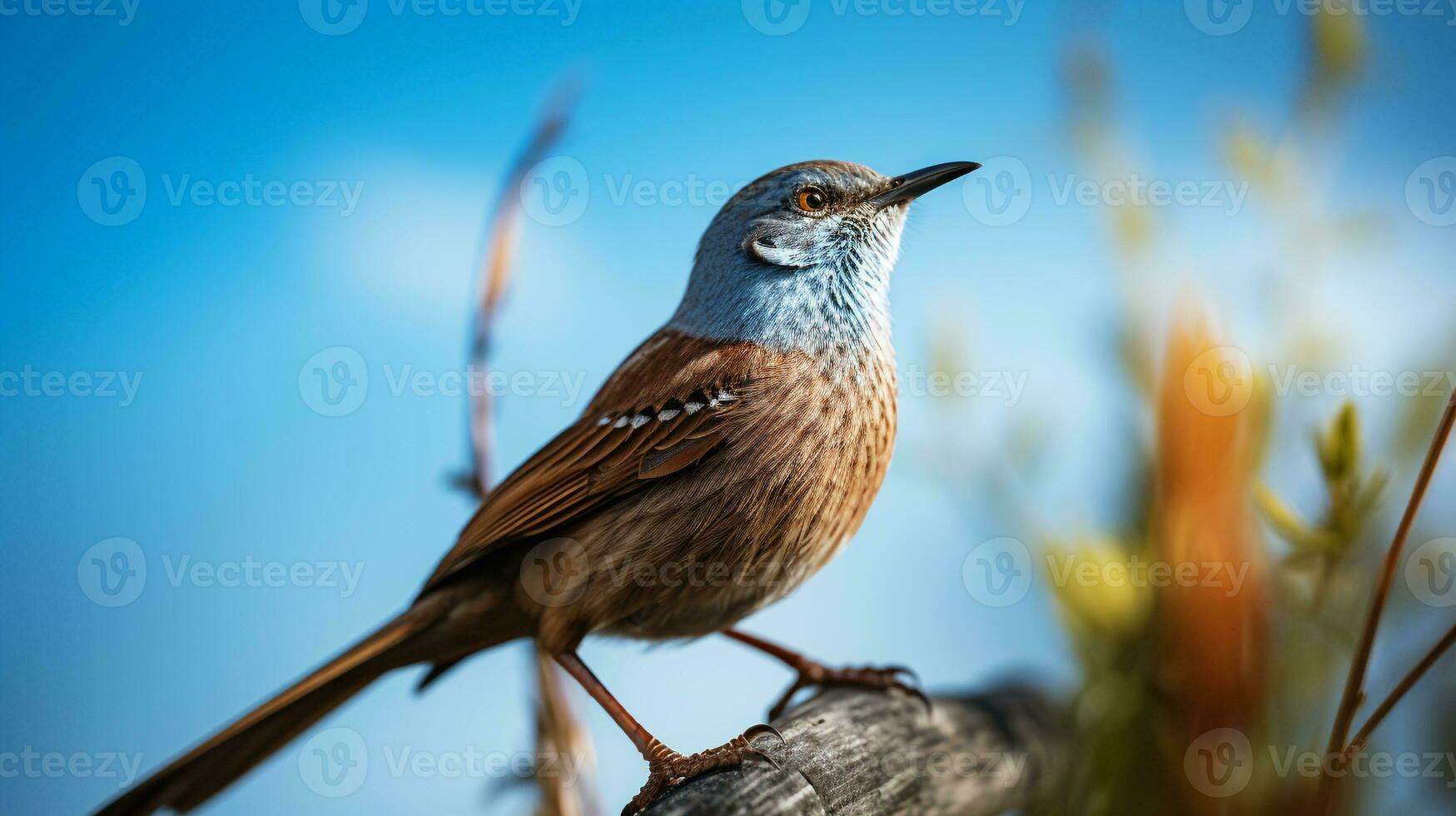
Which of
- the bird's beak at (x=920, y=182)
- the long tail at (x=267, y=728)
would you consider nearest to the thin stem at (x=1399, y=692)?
the bird's beak at (x=920, y=182)

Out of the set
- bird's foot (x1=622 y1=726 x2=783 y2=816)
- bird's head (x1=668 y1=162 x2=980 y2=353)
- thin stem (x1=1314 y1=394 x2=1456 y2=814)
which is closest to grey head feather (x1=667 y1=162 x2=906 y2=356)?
bird's head (x1=668 y1=162 x2=980 y2=353)

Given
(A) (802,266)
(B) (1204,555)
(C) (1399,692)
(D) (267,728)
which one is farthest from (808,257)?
(D) (267,728)

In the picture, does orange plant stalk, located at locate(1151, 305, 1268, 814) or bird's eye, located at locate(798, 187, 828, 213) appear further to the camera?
bird's eye, located at locate(798, 187, 828, 213)

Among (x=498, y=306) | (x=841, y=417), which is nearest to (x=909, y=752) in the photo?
(x=841, y=417)

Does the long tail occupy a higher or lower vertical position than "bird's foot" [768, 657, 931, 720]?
higher

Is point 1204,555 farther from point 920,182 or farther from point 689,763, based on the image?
point 920,182

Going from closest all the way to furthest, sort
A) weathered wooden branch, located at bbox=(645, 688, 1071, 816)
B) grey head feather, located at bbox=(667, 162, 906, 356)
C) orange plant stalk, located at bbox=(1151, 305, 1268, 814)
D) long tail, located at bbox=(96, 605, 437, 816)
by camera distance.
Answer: orange plant stalk, located at bbox=(1151, 305, 1268, 814) < weathered wooden branch, located at bbox=(645, 688, 1071, 816) < long tail, located at bbox=(96, 605, 437, 816) < grey head feather, located at bbox=(667, 162, 906, 356)

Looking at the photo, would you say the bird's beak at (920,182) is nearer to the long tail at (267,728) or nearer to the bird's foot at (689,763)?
the bird's foot at (689,763)

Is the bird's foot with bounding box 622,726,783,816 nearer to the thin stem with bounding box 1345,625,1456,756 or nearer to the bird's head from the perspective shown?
the bird's head
